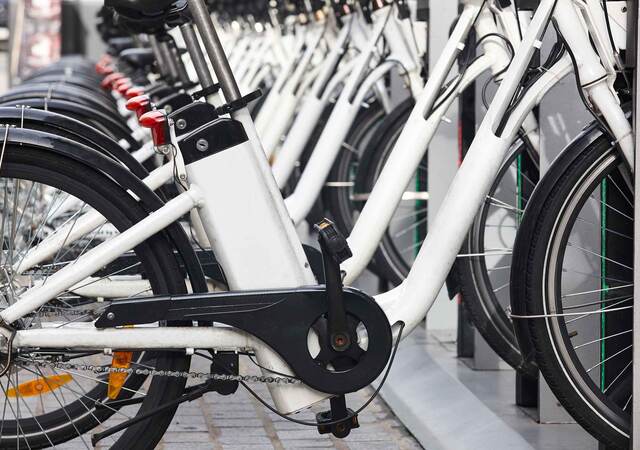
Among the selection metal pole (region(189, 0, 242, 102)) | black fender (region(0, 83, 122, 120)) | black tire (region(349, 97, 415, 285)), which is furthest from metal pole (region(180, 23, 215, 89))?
black tire (region(349, 97, 415, 285))

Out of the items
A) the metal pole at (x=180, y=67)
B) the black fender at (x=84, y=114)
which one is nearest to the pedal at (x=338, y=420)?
the black fender at (x=84, y=114)

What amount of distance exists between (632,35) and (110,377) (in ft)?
5.10

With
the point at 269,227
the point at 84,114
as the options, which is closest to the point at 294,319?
the point at 269,227

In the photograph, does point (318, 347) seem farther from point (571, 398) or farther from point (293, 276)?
point (571, 398)

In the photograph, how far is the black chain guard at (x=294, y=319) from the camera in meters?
3.33

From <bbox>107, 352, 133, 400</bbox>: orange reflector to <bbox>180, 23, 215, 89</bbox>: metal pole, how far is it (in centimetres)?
71

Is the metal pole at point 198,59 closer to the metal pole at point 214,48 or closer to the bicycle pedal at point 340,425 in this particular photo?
the metal pole at point 214,48

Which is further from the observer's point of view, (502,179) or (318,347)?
(502,179)

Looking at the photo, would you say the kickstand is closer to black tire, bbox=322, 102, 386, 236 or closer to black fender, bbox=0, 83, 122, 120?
black fender, bbox=0, 83, 122, 120

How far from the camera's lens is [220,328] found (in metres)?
3.39

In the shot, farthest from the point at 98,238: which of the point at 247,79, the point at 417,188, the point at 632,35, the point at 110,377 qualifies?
the point at 247,79

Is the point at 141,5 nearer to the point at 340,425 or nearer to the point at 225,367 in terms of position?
the point at 225,367

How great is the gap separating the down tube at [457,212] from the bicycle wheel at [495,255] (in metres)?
0.94

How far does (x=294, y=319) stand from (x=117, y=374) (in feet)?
1.57
